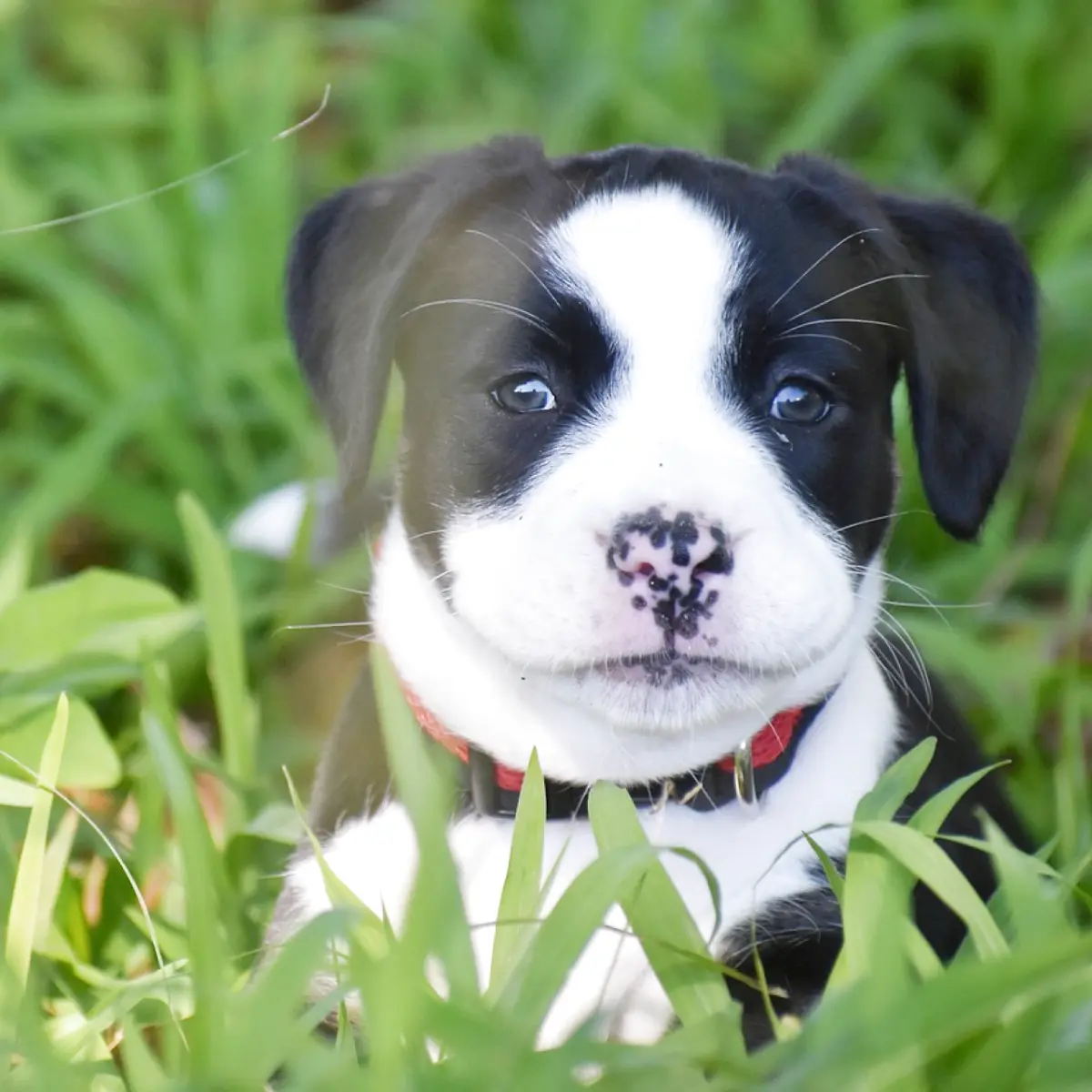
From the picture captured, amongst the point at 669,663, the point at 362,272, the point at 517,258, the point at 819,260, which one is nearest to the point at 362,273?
the point at 362,272

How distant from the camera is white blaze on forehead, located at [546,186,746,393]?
2227 millimetres

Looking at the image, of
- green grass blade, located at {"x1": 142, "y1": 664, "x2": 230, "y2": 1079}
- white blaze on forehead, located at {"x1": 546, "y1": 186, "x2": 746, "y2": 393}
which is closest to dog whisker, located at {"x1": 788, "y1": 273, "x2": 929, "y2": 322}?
white blaze on forehead, located at {"x1": 546, "y1": 186, "x2": 746, "y2": 393}

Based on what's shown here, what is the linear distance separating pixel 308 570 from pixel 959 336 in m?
1.68

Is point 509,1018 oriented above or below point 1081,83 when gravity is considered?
below

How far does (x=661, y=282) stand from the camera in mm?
2230

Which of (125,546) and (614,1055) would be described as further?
(125,546)

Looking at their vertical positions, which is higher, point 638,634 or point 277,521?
point 638,634

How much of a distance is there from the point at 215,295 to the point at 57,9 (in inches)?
60.5

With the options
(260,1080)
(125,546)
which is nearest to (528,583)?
(260,1080)

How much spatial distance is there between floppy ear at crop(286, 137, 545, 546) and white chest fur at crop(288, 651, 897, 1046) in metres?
0.58

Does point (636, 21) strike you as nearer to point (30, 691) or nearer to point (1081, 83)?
point (1081, 83)

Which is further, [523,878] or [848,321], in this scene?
[848,321]

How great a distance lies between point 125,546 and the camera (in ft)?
13.4

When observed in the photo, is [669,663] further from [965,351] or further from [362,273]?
[362,273]
